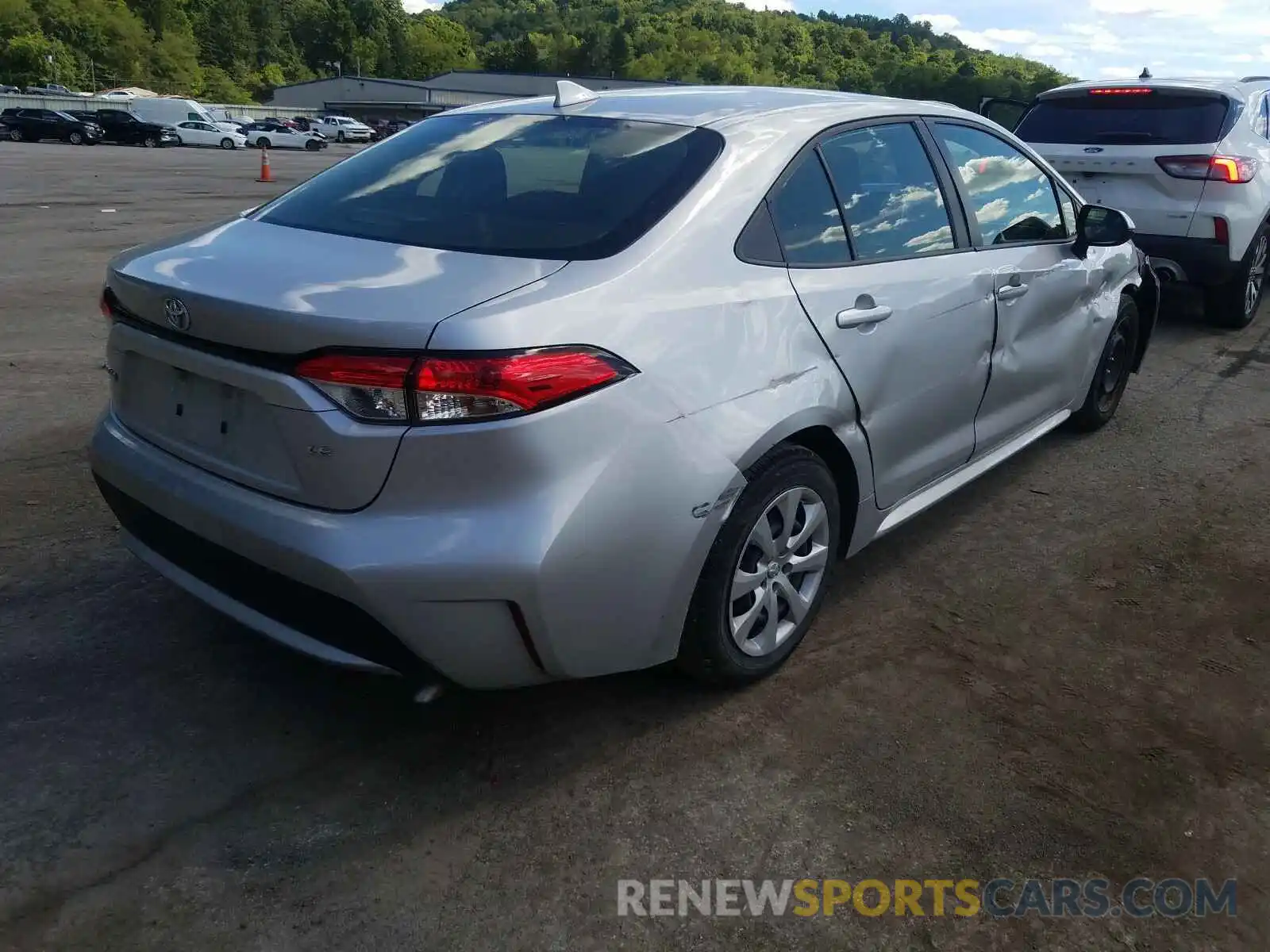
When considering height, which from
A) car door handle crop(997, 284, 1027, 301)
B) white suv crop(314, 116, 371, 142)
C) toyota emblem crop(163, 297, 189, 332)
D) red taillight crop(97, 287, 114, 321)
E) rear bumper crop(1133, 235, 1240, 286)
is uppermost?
toyota emblem crop(163, 297, 189, 332)

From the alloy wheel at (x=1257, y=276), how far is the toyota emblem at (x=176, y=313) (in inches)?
296

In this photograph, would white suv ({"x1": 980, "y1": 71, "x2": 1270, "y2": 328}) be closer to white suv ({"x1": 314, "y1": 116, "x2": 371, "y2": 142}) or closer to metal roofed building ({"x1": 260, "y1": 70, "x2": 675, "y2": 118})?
white suv ({"x1": 314, "y1": 116, "x2": 371, "y2": 142})

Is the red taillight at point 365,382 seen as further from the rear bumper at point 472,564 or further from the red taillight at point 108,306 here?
the red taillight at point 108,306

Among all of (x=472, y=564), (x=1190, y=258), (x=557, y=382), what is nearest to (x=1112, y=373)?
(x=1190, y=258)

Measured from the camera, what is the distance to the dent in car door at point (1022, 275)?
3857mm

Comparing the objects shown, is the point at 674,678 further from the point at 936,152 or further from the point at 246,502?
the point at 936,152

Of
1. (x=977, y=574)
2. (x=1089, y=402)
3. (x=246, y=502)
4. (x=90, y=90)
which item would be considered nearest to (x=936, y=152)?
(x=977, y=574)

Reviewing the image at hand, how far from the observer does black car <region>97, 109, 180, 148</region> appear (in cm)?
4422

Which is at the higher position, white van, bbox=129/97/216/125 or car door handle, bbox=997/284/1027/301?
car door handle, bbox=997/284/1027/301

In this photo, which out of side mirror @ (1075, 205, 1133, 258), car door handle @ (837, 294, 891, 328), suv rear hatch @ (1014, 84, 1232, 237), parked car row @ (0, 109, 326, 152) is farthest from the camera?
parked car row @ (0, 109, 326, 152)

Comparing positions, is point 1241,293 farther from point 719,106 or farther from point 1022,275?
point 719,106

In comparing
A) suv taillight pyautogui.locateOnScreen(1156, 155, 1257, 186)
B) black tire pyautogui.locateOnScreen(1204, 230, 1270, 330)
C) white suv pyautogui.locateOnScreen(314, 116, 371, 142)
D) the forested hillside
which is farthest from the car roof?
the forested hillside

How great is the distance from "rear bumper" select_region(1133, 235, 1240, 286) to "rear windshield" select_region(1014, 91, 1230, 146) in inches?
25.7

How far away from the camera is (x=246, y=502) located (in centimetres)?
247
